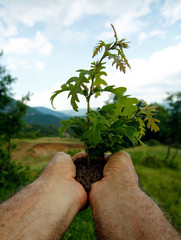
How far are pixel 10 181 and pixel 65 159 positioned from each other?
5.72m

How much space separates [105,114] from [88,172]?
2.36ft

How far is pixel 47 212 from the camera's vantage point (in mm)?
1497

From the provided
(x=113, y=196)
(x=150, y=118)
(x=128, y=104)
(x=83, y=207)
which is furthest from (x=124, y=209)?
(x=128, y=104)

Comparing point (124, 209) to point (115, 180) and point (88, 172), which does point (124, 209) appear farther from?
point (88, 172)

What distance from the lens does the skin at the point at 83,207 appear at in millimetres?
1380

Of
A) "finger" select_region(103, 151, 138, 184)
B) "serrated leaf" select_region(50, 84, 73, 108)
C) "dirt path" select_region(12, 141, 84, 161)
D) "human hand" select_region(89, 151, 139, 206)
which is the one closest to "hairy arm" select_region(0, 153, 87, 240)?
"human hand" select_region(89, 151, 139, 206)

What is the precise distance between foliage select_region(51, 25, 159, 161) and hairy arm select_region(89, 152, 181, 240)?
282 mm

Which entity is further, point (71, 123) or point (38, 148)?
point (38, 148)

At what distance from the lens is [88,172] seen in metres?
1.87

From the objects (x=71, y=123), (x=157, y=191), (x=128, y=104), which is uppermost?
(x=128, y=104)

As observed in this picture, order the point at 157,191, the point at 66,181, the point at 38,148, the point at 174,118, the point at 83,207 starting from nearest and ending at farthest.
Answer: the point at 66,181 → the point at 83,207 → the point at 157,191 → the point at 174,118 → the point at 38,148

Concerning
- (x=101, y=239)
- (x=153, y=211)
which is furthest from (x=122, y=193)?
(x=101, y=239)

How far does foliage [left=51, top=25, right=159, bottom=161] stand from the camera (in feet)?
4.92

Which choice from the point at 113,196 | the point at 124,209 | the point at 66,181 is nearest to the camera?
the point at 124,209
